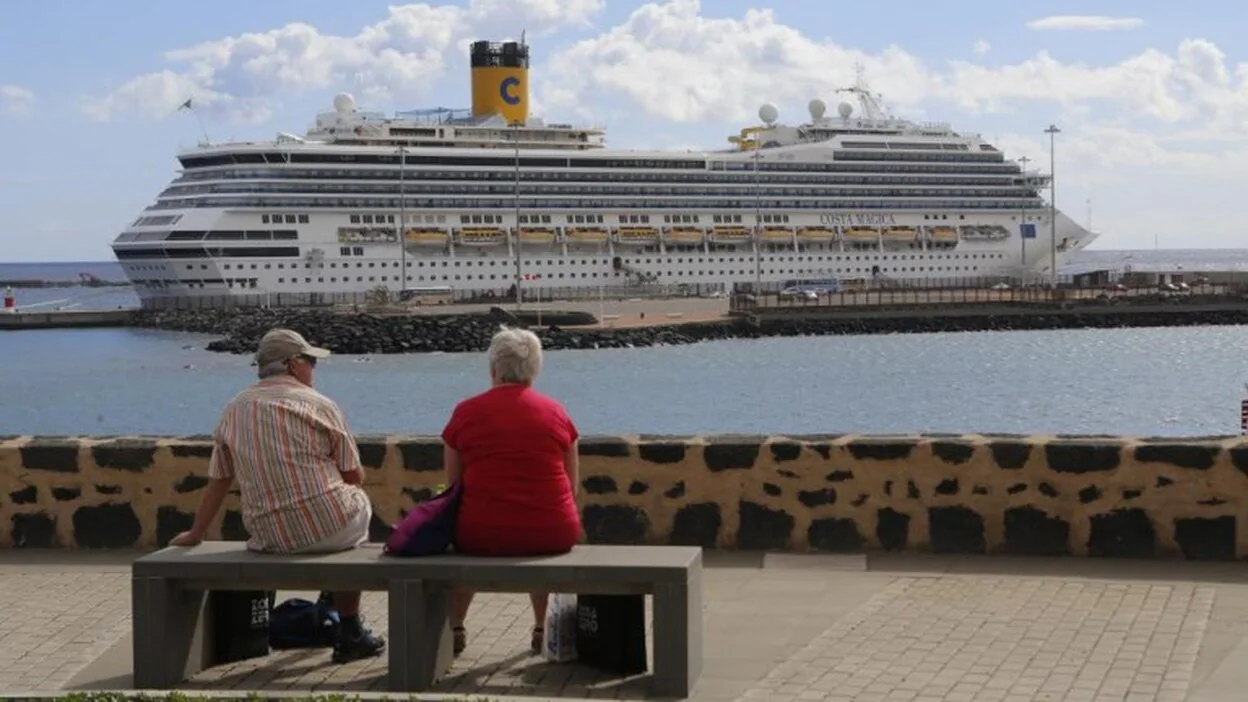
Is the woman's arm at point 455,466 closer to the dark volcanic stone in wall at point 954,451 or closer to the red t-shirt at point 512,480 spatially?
the red t-shirt at point 512,480

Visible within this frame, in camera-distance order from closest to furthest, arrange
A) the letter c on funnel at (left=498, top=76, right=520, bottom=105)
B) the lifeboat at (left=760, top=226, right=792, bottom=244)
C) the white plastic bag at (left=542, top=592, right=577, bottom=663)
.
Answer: the white plastic bag at (left=542, top=592, right=577, bottom=663) → the letter c on funnel at (left=498, top=76, right=520, bottom=105) → the lifeboat at (left=760, top=226, right=792, bottom=244)

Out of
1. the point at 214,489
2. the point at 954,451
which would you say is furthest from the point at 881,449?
the point at 214,489

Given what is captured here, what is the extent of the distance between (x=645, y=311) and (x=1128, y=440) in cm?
5996

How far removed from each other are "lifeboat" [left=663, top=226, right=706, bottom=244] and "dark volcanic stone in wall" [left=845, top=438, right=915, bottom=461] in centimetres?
7495

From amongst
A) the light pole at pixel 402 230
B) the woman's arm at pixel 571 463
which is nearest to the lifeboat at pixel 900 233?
the light pole at pixel 402 230

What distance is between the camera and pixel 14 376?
51.5m

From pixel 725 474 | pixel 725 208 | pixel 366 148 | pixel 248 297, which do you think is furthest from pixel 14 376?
pixel 725 474

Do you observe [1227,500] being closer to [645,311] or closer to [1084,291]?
[645,311]

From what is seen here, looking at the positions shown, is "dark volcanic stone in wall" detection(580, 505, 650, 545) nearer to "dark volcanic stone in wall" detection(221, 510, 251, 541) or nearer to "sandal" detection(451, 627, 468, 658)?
"dark volcanic stone in wall" detection(221, 510, 251, 541)

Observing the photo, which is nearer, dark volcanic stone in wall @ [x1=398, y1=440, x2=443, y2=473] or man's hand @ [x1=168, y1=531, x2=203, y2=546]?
man's hand @ [x1=168, y1=531, x2=203, y2=546]

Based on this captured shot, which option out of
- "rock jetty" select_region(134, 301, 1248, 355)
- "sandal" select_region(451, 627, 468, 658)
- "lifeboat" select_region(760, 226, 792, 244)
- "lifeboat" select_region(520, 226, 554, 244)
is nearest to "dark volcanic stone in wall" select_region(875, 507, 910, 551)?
"sandal" select_region(451, 627, 468, 658)

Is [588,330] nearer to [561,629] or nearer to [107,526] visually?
[107,526]

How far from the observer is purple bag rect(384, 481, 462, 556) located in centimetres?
553

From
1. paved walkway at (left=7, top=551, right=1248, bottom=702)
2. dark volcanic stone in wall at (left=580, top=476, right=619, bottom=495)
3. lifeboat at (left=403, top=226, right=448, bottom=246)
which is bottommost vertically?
paved walkway at (left=7, top=551, right=1248, bottom=702)
